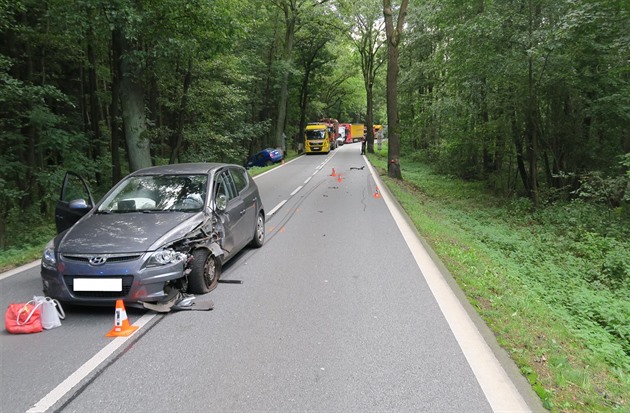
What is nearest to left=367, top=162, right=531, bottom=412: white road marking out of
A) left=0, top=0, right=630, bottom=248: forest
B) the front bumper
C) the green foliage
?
the front bumper

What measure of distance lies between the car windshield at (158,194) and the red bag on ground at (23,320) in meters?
1.63

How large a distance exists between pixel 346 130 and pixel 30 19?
57.2m

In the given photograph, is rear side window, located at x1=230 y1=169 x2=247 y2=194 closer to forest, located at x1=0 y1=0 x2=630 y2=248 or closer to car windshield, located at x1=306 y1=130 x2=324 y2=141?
forest, located at x1=0 y1=0 x2=630 y2=248

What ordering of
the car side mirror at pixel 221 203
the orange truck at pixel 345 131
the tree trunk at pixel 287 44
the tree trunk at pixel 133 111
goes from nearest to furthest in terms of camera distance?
Result: the car side mirror at pixel 221 203 < the tree trunk at pixel 133 111 < the tree trunk at pixel 287 44 < the orange truck at pixel 345 131

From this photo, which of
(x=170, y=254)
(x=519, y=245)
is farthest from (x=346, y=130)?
(x=170, y=254)

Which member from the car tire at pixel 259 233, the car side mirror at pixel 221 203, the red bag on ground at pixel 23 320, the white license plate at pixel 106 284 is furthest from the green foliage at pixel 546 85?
the red bag on ground at pixel 23 320

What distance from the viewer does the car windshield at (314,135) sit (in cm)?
4066

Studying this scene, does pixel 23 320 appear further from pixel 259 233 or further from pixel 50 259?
pixel 259 233

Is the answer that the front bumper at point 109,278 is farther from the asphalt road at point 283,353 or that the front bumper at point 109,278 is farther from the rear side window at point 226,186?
the rear side window at point 226,186

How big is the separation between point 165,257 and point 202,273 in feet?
2.30

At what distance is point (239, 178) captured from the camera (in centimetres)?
786

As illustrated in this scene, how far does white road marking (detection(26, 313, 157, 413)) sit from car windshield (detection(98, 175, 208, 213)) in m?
1.83

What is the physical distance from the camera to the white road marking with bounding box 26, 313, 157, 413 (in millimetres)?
3173

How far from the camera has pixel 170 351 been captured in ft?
13.1
